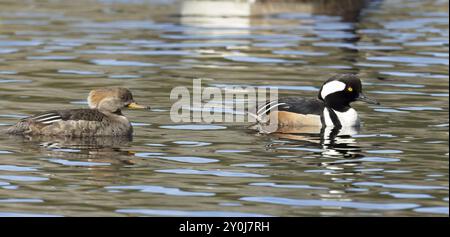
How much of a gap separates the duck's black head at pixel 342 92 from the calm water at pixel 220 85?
49cm

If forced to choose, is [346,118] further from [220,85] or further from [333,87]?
[220,85]

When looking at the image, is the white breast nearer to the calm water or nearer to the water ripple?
the calm water

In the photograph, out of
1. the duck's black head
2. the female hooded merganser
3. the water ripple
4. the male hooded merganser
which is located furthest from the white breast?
the water ripple

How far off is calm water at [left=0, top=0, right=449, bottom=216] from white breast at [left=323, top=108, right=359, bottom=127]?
269 mm

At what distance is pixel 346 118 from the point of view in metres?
14.8

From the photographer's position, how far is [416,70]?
1959 cm

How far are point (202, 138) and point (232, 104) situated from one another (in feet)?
9.06

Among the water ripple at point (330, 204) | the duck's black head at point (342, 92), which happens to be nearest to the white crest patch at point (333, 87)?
the duck's black head at point (342, 92)

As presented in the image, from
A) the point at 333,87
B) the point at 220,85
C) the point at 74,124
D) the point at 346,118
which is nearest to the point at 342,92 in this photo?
the point at 333,87

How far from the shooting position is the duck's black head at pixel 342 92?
15148mm

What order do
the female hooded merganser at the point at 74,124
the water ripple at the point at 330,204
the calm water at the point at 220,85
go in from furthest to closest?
the female hooded merganser at the point at 74,124 → the calm water at the point at 220,85 → the water ripple at the point at 330,204

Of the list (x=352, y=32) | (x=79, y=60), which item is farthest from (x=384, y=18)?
(x=79, y=60)

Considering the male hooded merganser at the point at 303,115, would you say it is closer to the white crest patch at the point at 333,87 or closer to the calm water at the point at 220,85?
Result: the white crest patch at the point at 333,87
